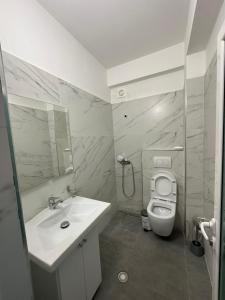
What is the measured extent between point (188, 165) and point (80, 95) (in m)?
1.60

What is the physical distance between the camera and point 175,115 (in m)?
2.01

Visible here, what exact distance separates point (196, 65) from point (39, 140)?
1865mm

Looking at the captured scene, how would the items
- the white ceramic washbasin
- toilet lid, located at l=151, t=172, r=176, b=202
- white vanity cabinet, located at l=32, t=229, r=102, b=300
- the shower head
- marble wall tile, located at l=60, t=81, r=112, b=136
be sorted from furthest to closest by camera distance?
the shower head, toilet lid, located at l=151, t=172, r=176, b=202, marble wall tile, located at l=60, t=81, r=112, b=136, white vanity cabinet, located at l=32, t=229, r=102, b=300, the white ceramic washbasin

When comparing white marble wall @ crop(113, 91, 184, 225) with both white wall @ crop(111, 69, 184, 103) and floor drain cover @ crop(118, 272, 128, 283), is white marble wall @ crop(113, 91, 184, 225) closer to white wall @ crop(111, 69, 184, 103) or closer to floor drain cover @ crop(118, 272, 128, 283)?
white wall @ crop(111, 69, 184, 103)

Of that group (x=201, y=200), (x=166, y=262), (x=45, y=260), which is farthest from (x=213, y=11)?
(x=166, y=262)

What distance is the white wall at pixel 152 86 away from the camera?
6.45 ft

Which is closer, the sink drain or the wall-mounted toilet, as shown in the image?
the sink drain

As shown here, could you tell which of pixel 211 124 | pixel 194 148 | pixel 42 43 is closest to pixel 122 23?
pixel 42 43

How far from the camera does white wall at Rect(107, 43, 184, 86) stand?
5.94 ft

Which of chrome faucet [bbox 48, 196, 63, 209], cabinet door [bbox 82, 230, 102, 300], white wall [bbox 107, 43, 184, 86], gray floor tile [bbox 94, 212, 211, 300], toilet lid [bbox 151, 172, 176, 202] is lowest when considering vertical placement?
gray floor tile [bbox 94, 212, 211, 300]

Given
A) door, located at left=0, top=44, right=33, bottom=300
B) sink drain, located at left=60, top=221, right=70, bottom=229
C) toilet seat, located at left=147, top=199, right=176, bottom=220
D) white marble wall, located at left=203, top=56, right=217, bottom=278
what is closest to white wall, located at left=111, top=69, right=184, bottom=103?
white marble wall, located at left=203, top=56, right=217, bottom=278

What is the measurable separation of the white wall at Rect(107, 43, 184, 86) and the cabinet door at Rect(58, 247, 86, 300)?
2253 mm

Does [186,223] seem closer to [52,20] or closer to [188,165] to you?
[188,165]

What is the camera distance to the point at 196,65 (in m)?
1.54
